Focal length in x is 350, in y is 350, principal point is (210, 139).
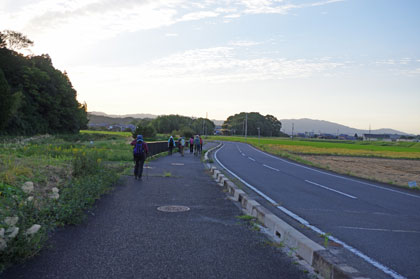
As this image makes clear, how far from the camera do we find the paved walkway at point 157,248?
13.9ft

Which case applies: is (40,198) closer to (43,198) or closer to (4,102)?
(43,198)

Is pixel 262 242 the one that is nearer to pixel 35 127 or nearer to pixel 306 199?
pixel 306 199

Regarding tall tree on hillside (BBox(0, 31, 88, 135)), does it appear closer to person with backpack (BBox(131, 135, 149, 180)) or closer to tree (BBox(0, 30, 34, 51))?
tree (BBox(0, 30, 34, 51))

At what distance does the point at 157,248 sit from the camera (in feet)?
16.8

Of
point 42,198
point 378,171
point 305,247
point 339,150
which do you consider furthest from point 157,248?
point 339,150

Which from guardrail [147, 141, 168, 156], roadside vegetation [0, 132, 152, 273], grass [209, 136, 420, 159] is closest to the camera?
roadside vegetation [0, 132, 152, 273]

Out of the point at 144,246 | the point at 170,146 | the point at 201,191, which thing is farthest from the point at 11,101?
the point at 144,246

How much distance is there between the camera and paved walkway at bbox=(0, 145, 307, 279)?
13.9 feet

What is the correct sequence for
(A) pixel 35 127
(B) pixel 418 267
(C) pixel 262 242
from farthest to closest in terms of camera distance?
1. (A) pixel 35 127
2. (C) pixel 262 242
3. (B) pixel 418 267

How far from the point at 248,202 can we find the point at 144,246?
3.70 meters

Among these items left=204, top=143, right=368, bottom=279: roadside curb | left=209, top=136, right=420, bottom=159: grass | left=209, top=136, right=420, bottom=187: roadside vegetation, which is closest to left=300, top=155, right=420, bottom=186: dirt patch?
left=209, top=136, right=420, bottom=187: roadside vegetation

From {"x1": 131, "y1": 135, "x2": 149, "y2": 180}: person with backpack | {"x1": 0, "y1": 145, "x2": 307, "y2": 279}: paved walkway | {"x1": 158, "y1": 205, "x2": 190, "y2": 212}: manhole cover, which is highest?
{"x1": 131, "y1": 135, "x2": 149, "y2": 180}: person with backpack

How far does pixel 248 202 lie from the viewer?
27.5ft

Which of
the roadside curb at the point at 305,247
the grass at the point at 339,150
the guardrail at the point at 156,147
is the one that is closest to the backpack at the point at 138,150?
the roadside curb at the point at 305,247
